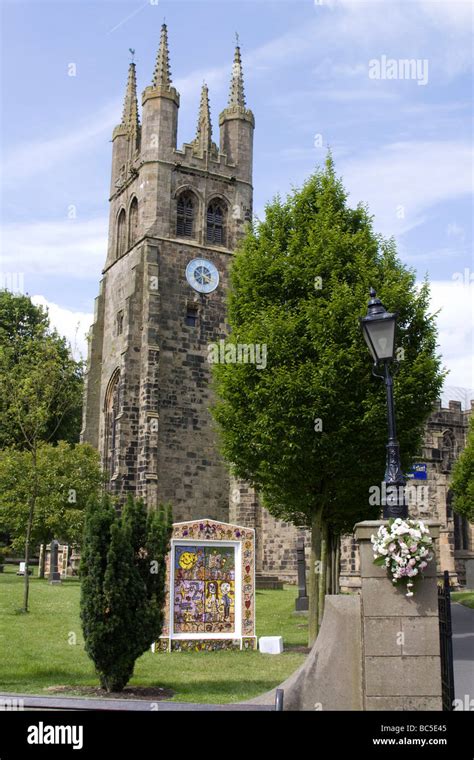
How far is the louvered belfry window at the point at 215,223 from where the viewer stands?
40000mm

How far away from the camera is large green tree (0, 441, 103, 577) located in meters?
32.0

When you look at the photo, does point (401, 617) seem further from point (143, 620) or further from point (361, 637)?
point (143, 620)

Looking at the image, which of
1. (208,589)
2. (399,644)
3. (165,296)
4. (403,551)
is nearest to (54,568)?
(165,296)

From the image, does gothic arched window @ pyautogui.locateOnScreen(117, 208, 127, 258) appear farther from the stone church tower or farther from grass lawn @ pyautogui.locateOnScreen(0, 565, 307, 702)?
grass lawn @ pyautogui.locateOnScreen(0, 565, 307, 702)

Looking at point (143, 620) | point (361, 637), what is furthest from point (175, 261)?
point (361, 637)

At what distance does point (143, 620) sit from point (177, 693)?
1.29m

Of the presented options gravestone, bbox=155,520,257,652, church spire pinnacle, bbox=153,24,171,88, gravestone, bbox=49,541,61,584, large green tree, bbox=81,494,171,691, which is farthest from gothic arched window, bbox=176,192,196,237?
large green tree, bbox=81,494,171,691

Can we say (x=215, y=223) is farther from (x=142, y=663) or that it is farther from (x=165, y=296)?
(x=142, y=663)

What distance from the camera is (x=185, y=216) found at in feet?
129

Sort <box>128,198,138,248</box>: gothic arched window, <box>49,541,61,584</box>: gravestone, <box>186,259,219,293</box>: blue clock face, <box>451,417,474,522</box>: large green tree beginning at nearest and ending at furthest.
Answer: <box>49,541,61,584</box>: gravestone → <box>451,417,474,522</box>: large green tree → <box>186,259,219,293</box>: blue clock face → <box>128,198,138,248</box>: gothic arched window

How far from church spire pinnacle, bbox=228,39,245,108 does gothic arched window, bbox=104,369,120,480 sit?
51.4 feet

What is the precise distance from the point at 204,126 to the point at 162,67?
3515mm

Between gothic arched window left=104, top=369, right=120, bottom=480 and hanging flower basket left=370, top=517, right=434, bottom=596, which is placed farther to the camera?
gothic arched window left=104, top=369, right=120, bottom=480
